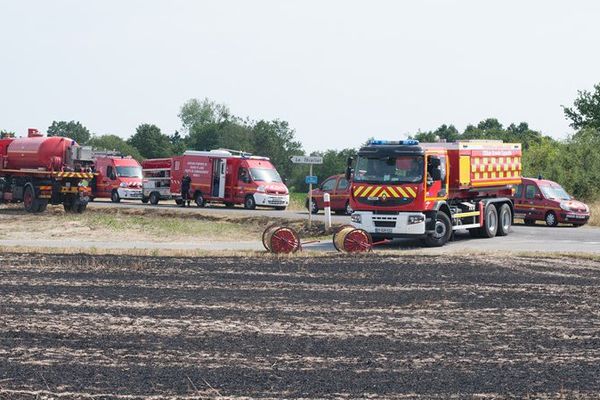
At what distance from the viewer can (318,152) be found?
64312 mm

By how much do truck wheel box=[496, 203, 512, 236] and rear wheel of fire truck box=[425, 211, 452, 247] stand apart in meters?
3.95

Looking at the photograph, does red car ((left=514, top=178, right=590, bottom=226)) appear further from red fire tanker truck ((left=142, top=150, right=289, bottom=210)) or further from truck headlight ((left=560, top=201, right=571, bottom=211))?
red fire tanker truck ((left=142, top=150, right=289, bottom=210))

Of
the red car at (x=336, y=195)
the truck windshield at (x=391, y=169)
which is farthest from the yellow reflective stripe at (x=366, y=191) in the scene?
the red car at (x=336, y=195)

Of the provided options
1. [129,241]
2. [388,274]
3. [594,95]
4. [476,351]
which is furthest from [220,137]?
Answer: [476,351]

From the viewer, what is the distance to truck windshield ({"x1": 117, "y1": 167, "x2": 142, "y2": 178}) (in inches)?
2261

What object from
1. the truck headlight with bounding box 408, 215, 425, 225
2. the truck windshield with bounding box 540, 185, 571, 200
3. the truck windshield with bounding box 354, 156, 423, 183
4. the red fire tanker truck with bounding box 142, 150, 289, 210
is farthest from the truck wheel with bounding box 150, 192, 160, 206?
the truck headlight with bounding box 408, 215, 425, 225

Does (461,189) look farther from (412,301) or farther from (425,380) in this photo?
(425,380)

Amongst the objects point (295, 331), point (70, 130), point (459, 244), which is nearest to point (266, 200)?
point (459, 244)

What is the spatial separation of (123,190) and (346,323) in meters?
44.2

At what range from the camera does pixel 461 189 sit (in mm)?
28797

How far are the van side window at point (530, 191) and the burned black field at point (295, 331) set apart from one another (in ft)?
52.0

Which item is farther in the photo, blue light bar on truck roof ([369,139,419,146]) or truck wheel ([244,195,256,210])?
truck wheel ([244,195,256,210])

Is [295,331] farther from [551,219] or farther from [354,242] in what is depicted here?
[551,219]

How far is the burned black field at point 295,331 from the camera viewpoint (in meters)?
10.1
